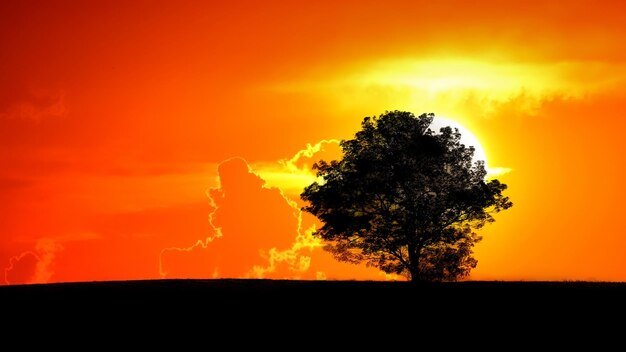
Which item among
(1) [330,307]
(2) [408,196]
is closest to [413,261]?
(2) [408,196]

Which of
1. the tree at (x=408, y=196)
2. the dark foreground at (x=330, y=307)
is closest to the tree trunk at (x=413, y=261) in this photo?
the tree at (x=408, y=196)

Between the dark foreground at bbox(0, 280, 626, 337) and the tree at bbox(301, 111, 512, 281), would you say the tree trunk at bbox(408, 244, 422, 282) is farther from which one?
the dark foreground at bbox(0, 280, 626, 337)

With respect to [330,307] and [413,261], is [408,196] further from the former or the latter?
[330,307]

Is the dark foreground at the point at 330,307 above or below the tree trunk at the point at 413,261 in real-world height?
below

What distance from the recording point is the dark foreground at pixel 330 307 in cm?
2539

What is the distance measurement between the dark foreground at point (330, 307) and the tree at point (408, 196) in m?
12.6

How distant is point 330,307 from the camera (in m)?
29.8

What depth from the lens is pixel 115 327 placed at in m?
25.2

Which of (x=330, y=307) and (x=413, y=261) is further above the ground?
(x=413, y=261)

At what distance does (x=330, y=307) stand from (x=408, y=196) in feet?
78.2

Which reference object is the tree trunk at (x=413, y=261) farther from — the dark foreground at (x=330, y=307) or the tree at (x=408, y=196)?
the dark foreground at (x=330, y=307)

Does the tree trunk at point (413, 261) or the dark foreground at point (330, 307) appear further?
the tree trunk at point (413, 261)

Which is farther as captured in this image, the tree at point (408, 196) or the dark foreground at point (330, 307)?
the tree at point (408, 196)

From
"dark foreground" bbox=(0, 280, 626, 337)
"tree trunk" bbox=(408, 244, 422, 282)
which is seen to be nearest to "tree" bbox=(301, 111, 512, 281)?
"tree trunk" bbox=(408, 244, 422, 282)
